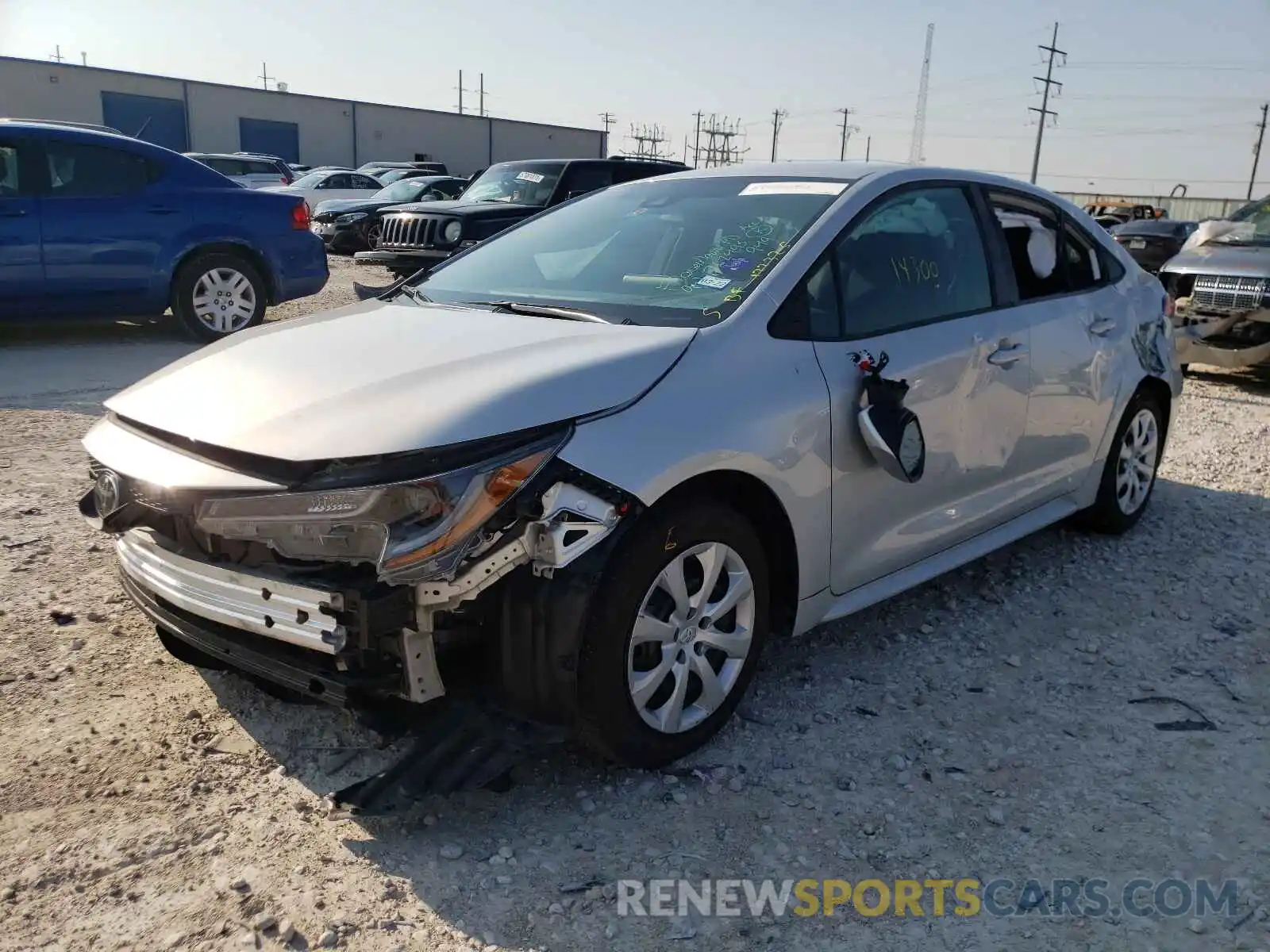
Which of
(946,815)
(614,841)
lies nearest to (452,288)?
(614,841)

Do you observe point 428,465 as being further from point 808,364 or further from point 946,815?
point 946,815

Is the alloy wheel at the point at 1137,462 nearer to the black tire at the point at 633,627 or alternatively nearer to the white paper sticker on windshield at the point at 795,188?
the white paper sticker on windshield at the point at 795,188

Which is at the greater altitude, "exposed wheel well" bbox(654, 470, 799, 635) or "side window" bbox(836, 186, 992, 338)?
"side window" bbox(836, 186, 992, 338)

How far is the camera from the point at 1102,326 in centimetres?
443

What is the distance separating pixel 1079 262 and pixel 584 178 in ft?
25.3

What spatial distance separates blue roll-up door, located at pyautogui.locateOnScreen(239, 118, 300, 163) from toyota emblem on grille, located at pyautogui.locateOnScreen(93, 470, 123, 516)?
4766 centimetres

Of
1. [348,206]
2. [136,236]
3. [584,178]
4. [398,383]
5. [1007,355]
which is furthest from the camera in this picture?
[348,206]

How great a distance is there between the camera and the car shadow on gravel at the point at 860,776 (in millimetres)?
2465

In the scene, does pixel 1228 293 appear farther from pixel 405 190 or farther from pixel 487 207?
pixel 405 190

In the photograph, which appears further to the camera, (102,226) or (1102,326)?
(102,226)

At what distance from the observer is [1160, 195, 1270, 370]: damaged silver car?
332 inches

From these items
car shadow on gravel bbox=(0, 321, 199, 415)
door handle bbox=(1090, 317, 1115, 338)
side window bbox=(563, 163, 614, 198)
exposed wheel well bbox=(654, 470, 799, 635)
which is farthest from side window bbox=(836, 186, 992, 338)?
A: side window bbox=(563, 163, 614, 198)

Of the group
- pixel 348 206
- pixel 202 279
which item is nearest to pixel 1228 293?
pixel 202 279

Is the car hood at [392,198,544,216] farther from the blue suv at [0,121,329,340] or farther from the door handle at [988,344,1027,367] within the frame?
the door handle at [988,344,1027,367]
